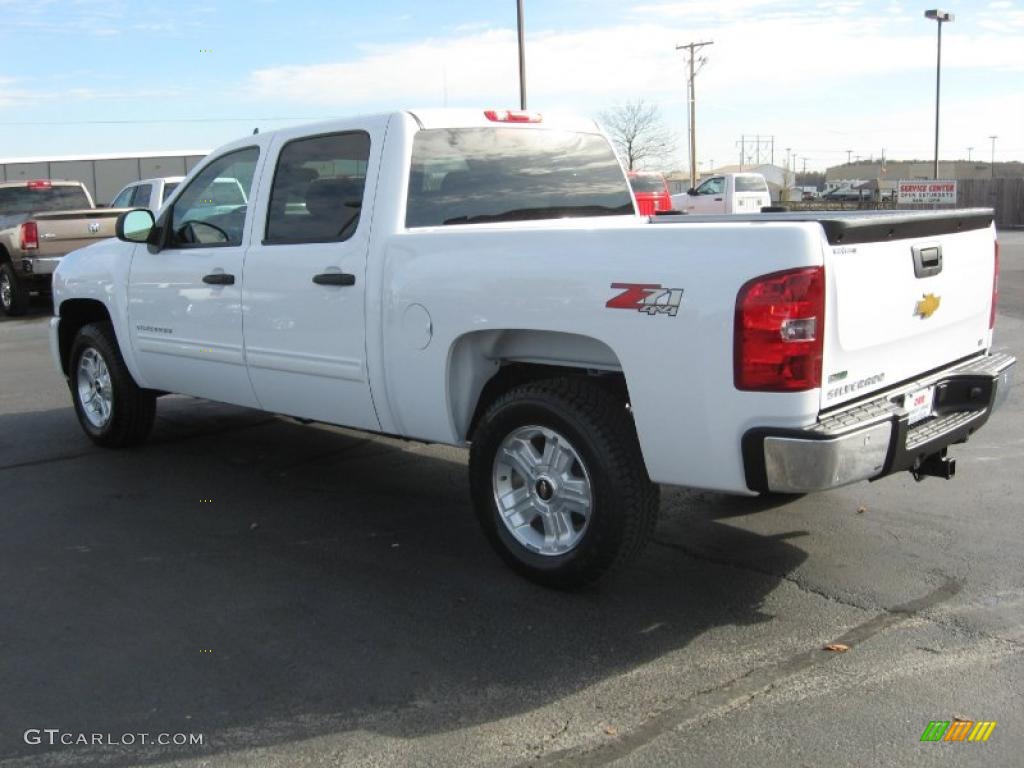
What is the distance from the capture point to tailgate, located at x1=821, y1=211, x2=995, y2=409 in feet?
12.0

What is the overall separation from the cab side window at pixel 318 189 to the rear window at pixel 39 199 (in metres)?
13.0

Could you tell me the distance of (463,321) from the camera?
4.40m

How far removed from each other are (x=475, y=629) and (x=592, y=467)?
778 mm

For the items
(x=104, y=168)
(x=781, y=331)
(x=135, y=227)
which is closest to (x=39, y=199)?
(x=135, y=227)

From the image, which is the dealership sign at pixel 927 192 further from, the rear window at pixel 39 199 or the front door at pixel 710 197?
the rear window at pixel 39 199

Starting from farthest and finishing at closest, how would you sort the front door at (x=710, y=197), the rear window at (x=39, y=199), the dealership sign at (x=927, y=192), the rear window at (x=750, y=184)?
the dealership sign at (x=927, y=192) < the rear window at (x=750, y=184) < the front door at (x=710, y=197) < the rear window at (x=39, y=199)

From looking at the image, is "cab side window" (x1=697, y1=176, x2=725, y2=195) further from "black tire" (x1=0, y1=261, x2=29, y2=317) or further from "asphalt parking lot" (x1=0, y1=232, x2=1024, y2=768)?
"asphalt parking lot" (x1=0, y1=232, x2=1024, y2=768)

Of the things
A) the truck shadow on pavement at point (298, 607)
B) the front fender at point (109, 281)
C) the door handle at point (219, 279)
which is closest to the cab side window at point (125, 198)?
the front fender at point (109, 281)

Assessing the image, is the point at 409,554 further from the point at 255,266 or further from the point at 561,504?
the point at 255,266

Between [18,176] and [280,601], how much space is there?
3731cm

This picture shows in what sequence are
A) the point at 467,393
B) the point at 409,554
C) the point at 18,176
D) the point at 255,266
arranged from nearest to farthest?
the point at 467,393 → the point at 409,554 → the point at 255,266 → the point at 18,176

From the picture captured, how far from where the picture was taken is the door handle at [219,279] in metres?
5.59

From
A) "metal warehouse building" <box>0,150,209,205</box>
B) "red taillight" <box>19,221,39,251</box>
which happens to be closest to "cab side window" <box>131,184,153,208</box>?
"red taillight" <box>19,221,39,251</box>

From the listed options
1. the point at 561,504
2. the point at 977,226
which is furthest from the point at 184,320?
the point at 977,226
